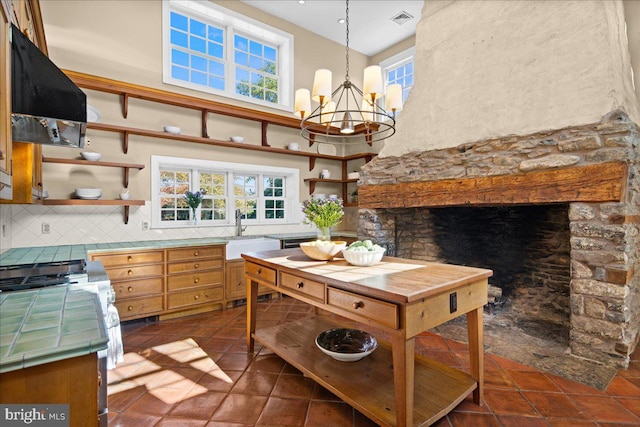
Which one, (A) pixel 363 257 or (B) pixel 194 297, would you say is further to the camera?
(B) pixel 194 297

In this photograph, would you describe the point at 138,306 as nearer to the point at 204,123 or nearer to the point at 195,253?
the point at 195,253

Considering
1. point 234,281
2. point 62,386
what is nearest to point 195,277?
point 234,281

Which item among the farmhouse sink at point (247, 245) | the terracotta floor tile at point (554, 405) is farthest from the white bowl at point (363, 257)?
the farmhouse sink at point (247, 245)

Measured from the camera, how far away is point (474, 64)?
119 inches

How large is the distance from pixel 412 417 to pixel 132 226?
140 inches

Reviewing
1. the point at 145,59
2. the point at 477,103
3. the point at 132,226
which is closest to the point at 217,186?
the point at 132,226

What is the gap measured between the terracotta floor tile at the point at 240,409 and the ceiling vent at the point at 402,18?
5050mm

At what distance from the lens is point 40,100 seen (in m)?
1.60

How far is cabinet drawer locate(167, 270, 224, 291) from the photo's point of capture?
3443 millimetres

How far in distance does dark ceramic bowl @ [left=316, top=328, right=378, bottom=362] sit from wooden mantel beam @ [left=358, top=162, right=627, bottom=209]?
5.34 feet

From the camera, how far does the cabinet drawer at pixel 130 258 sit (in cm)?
306

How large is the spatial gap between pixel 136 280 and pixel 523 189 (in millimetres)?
3754

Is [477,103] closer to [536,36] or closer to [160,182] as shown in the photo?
[536,36]

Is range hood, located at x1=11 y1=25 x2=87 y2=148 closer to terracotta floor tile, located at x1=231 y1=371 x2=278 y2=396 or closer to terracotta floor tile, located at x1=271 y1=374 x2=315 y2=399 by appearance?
terracotta floor tile, located at x1=231 y1=371 x2=278 y2=396
